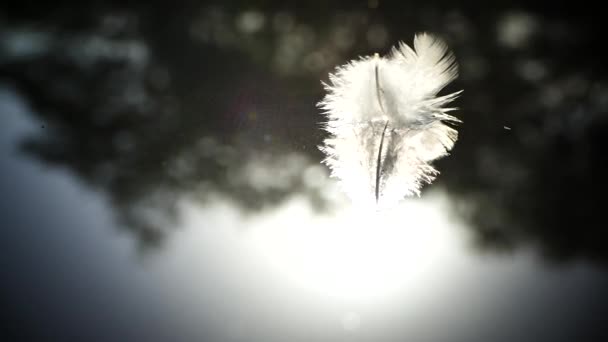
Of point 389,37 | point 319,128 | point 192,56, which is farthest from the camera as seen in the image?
point 192,56

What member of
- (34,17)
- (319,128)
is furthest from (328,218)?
(34,17)

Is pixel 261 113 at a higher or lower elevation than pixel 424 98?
higher

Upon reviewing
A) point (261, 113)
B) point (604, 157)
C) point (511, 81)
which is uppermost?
point (511, 81)

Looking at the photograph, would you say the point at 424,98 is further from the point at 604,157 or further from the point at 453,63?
the point at 604,157

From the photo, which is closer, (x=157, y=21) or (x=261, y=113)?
(x=261, y=113)

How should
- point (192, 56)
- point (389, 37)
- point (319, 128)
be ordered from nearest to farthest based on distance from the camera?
point (319, 128)
point (389, 37)
point (192, 56)

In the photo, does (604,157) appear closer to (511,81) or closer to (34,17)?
(511,81)
